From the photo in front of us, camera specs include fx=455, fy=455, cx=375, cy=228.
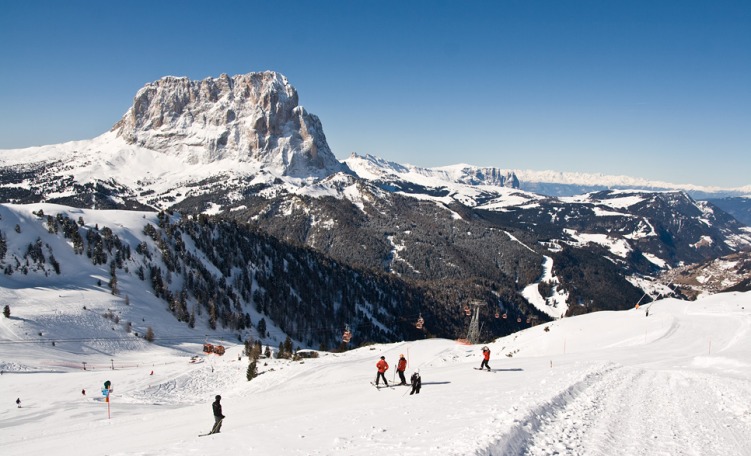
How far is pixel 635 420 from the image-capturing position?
66.2 ft

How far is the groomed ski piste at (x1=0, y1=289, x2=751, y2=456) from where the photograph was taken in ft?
56.6

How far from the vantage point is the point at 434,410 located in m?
21.8

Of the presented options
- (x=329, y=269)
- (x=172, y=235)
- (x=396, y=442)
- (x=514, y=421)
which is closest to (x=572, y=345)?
(x=514, y=421)

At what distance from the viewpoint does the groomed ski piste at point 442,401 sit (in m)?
17.3

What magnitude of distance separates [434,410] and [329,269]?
159 m

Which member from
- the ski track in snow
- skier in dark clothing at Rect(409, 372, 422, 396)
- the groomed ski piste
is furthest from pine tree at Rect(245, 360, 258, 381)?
the ski track in snow

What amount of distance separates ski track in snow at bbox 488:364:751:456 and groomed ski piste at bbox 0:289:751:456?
0.28 ft

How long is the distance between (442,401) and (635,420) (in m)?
8.89

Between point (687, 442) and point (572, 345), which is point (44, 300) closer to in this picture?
point (572, 345)

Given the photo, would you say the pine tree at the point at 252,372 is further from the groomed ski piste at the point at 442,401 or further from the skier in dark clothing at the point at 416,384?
the skier in dark clothing at the point at 416,384

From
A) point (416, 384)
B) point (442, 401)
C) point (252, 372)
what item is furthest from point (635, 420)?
point (252, 372)

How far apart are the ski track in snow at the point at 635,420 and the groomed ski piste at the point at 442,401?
0.28 feet

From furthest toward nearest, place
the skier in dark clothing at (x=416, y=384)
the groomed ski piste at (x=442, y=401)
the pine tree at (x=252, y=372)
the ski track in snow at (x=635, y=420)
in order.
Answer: the pine tree at (x=252, y=372) → the skier in dark clothing at (x=416, y=384) → the groomed ski piste at (x=442, y=401) → the ski track in snow at (x=635, y=420)

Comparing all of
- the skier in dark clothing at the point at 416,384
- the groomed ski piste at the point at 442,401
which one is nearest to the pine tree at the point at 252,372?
the groomed ski piste at the point at 442,401
